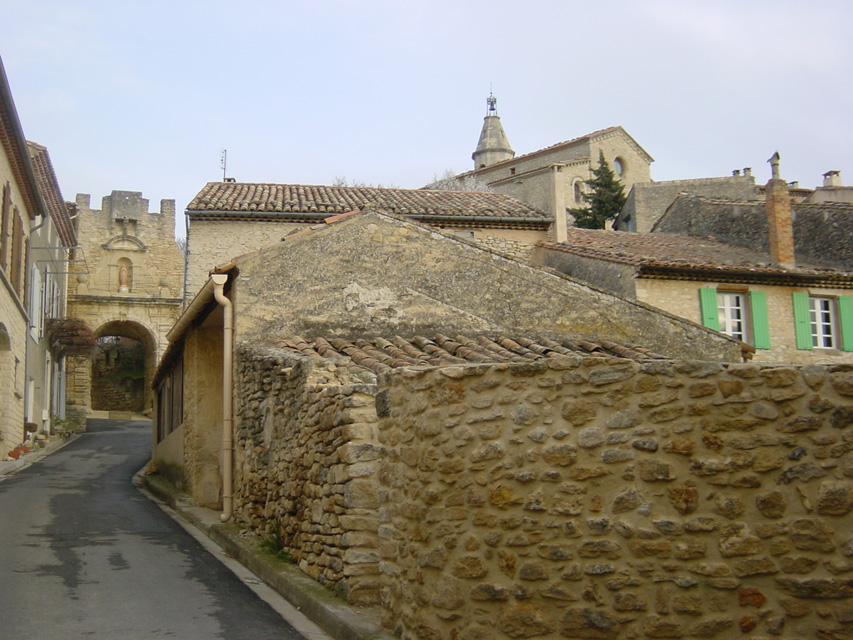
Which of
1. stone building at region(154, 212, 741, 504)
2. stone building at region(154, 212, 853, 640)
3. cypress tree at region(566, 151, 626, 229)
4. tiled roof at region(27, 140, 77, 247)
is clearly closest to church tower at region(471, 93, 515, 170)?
cypress tree at region(566, 151, 626, 229)

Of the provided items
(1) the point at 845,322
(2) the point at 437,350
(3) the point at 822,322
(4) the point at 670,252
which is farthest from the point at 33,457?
(1) the point at 845,322

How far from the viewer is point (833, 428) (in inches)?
165

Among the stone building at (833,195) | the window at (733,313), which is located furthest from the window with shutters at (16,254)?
the stone building at (833,195)

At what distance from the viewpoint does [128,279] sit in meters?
41.2

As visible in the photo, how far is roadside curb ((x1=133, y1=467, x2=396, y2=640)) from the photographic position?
6.12 metres

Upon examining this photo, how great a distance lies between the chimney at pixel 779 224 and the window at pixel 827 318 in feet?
4.06

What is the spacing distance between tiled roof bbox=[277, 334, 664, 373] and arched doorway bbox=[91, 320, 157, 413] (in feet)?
108

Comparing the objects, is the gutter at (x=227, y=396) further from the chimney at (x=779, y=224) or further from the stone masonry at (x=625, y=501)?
the chimney at (x=779, y=224)

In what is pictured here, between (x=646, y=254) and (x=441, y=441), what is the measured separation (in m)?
16.6

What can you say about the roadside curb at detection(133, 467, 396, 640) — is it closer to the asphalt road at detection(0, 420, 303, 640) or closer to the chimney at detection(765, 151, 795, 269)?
the asphalt road at detection(0, 420, 303, 640)

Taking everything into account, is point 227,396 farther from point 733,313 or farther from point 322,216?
point 733,313

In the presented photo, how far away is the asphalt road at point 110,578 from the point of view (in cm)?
657

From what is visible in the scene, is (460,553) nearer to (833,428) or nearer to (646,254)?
(833,428)

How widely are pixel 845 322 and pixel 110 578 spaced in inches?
689
